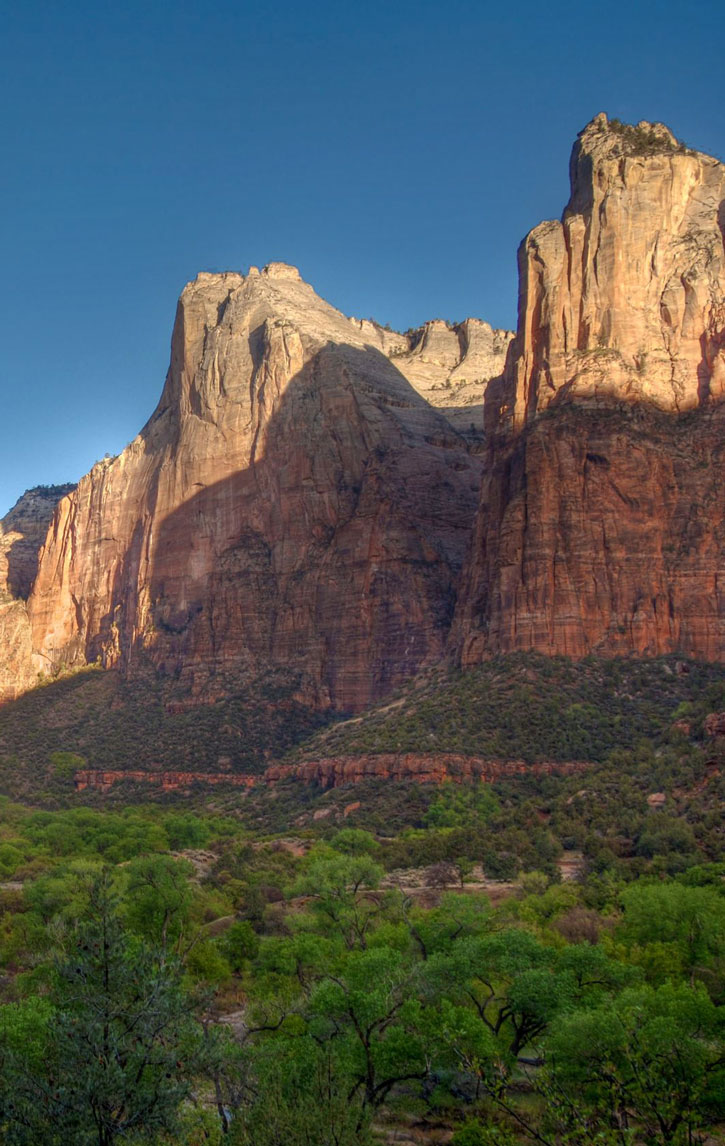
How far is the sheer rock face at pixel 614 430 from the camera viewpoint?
66625mm

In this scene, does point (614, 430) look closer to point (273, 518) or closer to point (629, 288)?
point (629, 288)

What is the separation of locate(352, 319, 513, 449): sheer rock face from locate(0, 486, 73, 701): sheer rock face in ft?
152

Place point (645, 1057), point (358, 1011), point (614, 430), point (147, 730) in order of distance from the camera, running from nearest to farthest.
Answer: point (645, 1057), point (358, 1011), point (614, 430), point (147, 730)

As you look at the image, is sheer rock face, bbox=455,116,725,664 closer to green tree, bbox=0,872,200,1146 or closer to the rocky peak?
the rocky peak

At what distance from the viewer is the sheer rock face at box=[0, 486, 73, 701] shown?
113 meters

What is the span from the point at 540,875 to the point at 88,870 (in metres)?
17.0

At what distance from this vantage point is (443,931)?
3216 cm

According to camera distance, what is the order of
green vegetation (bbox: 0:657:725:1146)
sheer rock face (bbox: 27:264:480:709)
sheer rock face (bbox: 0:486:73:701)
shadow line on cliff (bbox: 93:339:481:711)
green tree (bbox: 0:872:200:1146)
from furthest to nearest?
1. sheer rock face (bbox: 0:486:73:701)
2. sheer rock face (bbox: 27:264:480:709)
3. shadow line on cliff (bbox: 93:339:481:711)
4. green vegetation (bbox: 0:657:725:1146)
5. green tree (bbox: 0:872:200:1146)

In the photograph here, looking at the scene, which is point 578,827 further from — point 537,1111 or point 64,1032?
point 64,1032

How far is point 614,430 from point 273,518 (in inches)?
1472

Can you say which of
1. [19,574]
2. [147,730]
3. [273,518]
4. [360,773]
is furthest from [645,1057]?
[19,574]

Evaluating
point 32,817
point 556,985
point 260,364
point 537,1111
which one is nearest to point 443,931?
point 556,985

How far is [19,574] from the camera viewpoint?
13312cm

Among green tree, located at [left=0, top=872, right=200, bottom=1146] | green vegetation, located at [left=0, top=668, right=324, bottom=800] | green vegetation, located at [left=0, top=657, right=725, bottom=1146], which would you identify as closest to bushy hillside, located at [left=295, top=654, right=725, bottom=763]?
green vegetation, located at [left=0, top=657, right=725, bottom=1146]
